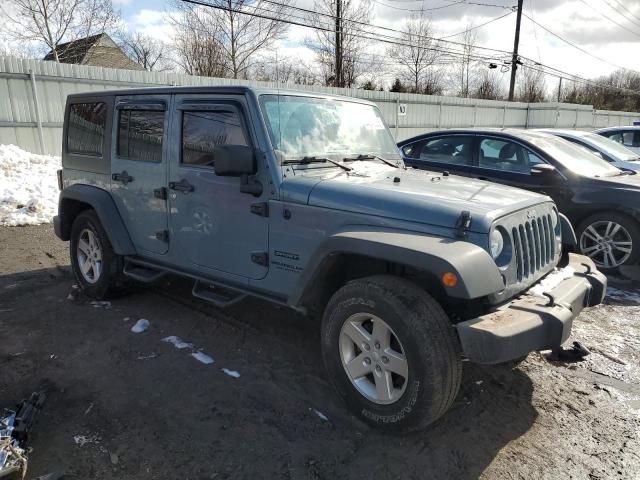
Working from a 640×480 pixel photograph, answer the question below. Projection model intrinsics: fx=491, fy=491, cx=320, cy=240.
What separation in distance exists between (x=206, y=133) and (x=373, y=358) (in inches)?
85.1

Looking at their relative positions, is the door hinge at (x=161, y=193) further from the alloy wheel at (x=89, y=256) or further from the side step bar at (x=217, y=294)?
the alloy wheel at (x=89, y=256)

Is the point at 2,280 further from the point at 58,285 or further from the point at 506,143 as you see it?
the point at 506,143

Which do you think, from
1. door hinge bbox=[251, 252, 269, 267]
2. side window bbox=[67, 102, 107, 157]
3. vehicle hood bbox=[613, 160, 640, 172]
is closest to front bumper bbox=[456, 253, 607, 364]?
door hinge bbox=[251, 252, 269, 267]

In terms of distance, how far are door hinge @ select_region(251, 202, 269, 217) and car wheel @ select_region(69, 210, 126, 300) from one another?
6.85 ft

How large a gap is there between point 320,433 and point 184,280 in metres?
3.24

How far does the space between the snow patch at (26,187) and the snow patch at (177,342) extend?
5.78 m

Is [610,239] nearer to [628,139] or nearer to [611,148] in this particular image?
[611,148]

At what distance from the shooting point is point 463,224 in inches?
107

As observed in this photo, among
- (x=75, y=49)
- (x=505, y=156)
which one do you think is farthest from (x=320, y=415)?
(x=75, y=49)

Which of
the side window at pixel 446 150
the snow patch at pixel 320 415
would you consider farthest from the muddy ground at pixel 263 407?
the side window at pixel 446 150

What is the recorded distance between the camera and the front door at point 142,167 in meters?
4.18

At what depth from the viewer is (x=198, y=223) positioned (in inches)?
154

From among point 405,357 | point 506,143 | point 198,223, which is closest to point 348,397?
point 405,357

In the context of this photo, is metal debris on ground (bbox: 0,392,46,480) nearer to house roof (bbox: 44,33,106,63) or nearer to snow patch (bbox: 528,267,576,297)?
snow patch (bbox: 528,267,576,297)
